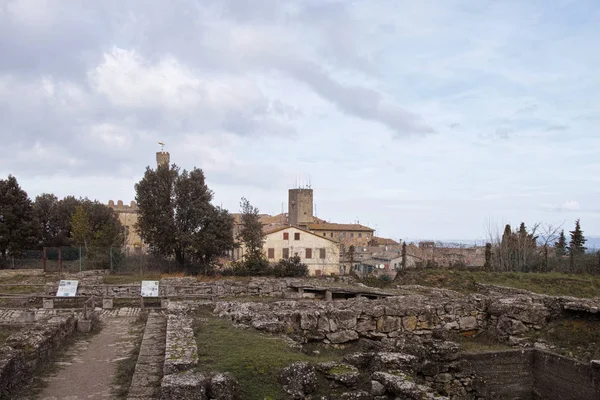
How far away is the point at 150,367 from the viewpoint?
27.7 ft

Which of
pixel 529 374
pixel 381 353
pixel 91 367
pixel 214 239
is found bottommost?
pixel 529 374

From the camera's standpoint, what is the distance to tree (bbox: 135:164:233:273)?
118 feet

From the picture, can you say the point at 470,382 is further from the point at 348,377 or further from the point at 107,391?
the point at 107,391

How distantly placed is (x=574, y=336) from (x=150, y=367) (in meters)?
10.1

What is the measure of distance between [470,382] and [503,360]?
51.2 inches

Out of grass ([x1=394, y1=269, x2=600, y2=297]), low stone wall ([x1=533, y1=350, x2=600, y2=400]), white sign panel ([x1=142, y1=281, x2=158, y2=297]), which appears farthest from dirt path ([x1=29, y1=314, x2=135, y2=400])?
grass ([x1=394, y1=269, x2=600, y2=297])

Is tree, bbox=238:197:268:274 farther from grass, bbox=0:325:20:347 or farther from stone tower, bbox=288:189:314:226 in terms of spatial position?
stone tower, bbox=288:189:314:226

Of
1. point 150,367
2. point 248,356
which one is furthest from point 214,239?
point 248,356

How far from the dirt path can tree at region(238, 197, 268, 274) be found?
65.5 feet

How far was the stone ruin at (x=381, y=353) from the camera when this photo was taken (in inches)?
285

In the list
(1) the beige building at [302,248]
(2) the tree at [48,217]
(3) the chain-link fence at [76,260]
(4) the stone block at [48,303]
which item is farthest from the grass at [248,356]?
(2) the tree at [48,217]

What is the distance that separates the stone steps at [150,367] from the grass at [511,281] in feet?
58.2

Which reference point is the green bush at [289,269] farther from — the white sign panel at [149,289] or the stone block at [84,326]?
the stone block at [84,326]

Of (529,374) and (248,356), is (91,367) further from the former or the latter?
(529,374)
